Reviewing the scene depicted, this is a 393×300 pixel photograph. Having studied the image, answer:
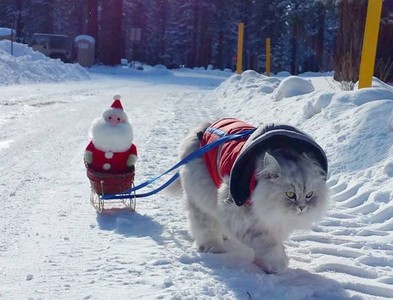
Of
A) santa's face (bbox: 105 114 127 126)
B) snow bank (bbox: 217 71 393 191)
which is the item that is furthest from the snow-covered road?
santa's face (bbox: 105 114 127 126)

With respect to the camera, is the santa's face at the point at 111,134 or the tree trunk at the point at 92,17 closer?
the santa's face at the point at 111,134

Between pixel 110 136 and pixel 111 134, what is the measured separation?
0.07 feet

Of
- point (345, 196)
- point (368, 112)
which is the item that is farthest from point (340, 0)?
point (345, 196)

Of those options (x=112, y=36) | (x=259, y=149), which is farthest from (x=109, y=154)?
(x=112, y=36)

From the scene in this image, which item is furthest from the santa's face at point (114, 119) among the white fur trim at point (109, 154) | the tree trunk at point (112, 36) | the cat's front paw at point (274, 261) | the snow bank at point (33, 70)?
the tree trunk at point (112, 36)

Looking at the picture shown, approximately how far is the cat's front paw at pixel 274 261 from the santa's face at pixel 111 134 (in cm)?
213

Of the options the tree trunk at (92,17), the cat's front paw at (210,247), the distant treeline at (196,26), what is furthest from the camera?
the distant treeline at (196,26)

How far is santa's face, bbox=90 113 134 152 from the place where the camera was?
17.3 feet

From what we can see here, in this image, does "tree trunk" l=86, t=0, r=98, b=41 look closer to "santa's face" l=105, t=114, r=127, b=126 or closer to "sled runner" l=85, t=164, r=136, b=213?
"santa's face" l=105, t=114, r=127, b=126

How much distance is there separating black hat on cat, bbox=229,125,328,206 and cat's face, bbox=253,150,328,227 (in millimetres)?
78

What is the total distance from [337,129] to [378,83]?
3.11 m

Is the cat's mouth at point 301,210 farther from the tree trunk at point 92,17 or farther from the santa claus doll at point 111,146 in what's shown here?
the tree trunk at point 92,17

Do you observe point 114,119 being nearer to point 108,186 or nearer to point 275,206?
point 108,186

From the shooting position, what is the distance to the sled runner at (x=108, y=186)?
5.25 meters
